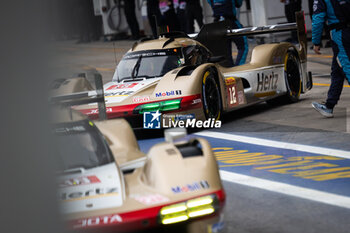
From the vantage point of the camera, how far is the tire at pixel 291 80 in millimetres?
8938

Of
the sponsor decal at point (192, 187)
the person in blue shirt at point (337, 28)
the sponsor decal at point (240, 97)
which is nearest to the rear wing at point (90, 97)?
the sponsor decal at point (192, 187)

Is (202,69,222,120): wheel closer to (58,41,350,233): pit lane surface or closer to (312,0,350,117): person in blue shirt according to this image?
(58,41,350,233): pit lane surface

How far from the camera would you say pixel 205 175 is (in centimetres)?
284

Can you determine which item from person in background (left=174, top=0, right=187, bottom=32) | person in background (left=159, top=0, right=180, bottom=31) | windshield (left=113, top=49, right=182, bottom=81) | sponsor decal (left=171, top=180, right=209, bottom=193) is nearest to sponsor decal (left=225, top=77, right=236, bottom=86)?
windshield (left=113, top=49, right=182, bottom=81)

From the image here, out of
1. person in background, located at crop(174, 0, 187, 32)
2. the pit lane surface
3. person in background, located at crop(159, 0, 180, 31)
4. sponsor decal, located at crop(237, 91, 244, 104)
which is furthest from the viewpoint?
person in background, located at crop(174, 0, 187, 32)

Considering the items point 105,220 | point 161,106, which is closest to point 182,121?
point 161,106

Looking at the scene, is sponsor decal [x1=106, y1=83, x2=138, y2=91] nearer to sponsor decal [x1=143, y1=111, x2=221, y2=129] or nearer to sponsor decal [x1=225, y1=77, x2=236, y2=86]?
sponsor decal [x1=143, y1=111, x2=221, y2=129]

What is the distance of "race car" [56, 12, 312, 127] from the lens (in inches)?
281

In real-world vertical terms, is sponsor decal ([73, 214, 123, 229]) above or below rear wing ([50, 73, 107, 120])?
below

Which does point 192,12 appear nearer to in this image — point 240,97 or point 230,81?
point 240,97

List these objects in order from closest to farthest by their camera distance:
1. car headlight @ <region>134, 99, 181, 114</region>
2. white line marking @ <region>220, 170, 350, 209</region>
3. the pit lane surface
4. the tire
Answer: the pit lane surface < white line marking @ <region>220, 170, 350, 209</region> < car headlight @ <region>134, 99, 181, 114</region> < the tire

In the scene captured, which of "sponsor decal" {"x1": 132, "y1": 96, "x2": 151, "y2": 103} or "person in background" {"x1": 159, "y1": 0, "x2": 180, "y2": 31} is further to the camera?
"person in background" {"x1": 159, "y1": 0, "x2": 180, "y2": 31}

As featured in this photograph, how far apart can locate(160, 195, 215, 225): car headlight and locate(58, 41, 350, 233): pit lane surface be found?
0.66 m

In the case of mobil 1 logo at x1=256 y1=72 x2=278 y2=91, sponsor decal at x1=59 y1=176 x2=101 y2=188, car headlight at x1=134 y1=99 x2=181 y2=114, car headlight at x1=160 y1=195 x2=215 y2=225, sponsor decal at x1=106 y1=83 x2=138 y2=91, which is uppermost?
sponsor decal at x1=59 y1=176 x2=101 y2=188
